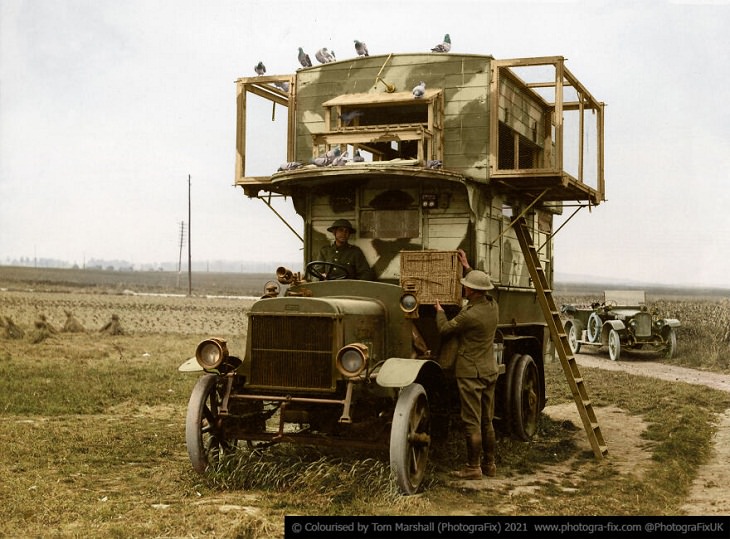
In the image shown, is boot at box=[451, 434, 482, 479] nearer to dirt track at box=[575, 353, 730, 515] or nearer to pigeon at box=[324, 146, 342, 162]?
dirt track at box=[575, 353, 730, 515]

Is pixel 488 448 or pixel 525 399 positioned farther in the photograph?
pixel 525 399

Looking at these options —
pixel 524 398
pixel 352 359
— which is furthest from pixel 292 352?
pixel 524 398

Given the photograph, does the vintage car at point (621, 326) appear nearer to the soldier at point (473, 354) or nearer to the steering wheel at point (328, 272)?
the steering wheel at point (328, 272)

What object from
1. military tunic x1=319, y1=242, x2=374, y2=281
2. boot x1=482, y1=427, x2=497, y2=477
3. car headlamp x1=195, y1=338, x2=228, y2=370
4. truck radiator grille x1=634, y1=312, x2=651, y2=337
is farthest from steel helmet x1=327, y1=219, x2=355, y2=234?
truck radiator grille x1=634, y1=312, x2=651, y2=337

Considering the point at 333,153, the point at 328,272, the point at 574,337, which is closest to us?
the point at 333,153

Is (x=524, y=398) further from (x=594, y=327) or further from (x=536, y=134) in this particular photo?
(x=594, y=327)

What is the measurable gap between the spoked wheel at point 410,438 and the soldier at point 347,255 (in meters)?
2.29

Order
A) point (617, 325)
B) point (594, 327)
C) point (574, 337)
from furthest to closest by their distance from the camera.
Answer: point (574, 337) → point (594, 327) → point (617, 325)

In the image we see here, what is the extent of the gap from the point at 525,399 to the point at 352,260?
114 inches

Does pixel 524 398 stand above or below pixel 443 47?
below

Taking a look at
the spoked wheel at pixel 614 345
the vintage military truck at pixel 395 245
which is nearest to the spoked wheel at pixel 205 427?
the vintage military truck at pixel 395 245

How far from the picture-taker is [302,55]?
1039cm

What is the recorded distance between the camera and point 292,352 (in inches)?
291

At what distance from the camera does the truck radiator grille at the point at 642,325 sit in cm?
2170
